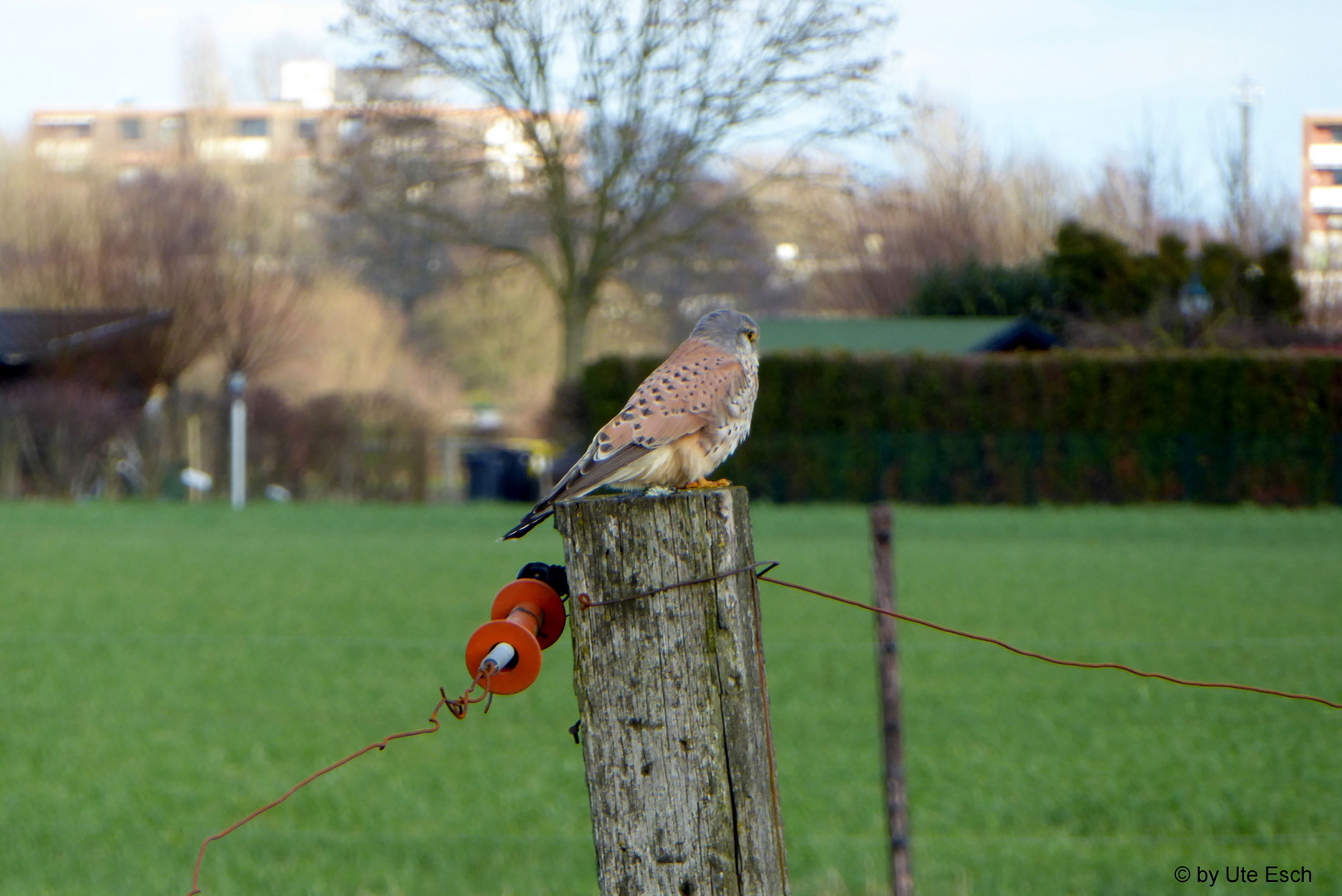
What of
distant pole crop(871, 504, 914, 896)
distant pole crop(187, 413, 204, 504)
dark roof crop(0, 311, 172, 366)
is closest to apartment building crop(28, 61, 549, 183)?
dark roof crop(0, 311, 172, 366)

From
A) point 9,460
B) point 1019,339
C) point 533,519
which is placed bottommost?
point 9,460

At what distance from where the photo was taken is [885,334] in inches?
1344

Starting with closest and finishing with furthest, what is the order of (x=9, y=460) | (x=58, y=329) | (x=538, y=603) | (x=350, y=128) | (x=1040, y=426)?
(x=538, y=603)
(x=1040, y=426)
(x=9, y=460)
(x=58, y=329)
(x=350, y=128)

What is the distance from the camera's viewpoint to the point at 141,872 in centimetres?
573

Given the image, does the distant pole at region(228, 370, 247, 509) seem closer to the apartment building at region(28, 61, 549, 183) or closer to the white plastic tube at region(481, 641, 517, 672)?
the apartment building at region(28, 61, 549, 183)

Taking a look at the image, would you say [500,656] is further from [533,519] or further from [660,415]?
[660,415]

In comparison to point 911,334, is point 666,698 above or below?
below

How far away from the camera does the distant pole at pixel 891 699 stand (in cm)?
439

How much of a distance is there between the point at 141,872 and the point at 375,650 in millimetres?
5937

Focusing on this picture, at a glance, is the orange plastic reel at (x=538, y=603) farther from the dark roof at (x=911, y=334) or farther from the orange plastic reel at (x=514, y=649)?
the dark roof at (x=911, y=334)

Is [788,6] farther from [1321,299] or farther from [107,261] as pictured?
[107,261]

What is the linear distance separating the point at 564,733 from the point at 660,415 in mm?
6347

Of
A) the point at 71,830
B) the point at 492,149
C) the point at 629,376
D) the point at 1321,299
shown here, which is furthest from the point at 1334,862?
the point at 1321,299

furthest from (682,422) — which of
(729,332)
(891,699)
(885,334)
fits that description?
(885,334)
